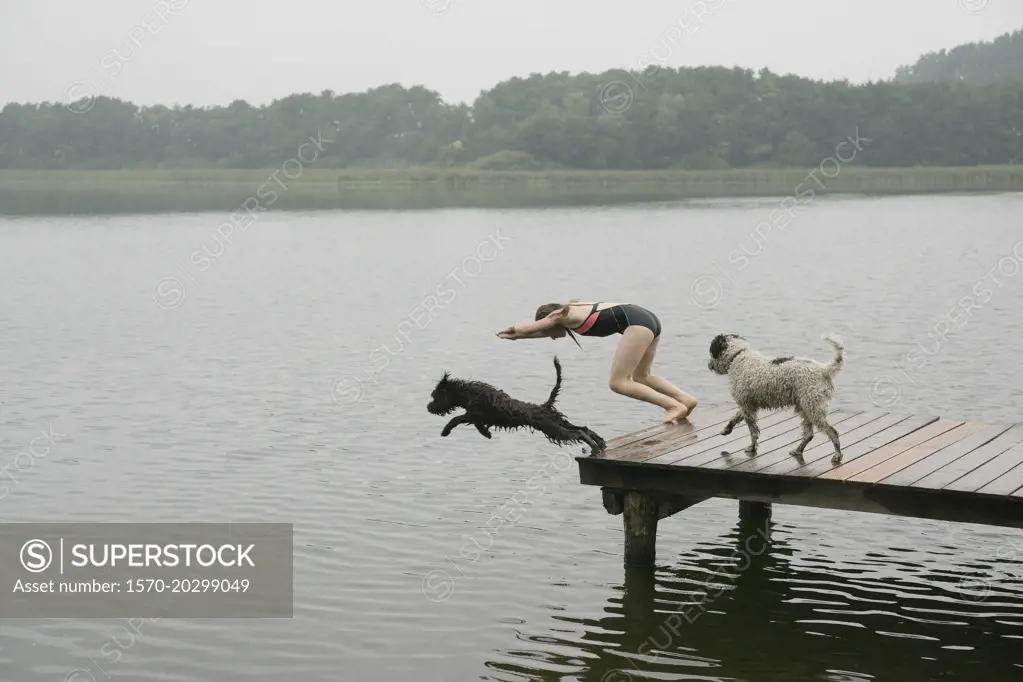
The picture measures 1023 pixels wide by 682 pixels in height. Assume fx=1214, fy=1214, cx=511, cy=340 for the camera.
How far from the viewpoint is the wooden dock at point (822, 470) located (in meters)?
8.79

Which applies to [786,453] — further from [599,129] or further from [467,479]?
[599,129]

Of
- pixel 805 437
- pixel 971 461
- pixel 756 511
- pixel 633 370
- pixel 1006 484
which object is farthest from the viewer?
pixel 756 511

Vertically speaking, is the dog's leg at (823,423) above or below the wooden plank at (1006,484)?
above

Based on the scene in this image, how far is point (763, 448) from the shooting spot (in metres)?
10.1

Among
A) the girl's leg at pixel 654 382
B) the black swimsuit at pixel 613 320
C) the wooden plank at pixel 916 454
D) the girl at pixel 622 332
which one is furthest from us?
the girl's leg at pixel 654 382

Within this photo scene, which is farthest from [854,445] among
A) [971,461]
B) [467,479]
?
[467,479]

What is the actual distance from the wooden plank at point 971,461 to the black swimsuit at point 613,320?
276 centimetres

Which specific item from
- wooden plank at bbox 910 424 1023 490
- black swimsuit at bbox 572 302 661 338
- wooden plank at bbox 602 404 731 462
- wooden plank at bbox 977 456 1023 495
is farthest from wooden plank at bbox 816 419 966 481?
black swimsuit at bbox 572 302 661 338

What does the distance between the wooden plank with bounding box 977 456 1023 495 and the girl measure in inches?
122

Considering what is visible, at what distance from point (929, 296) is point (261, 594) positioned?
22.9 m

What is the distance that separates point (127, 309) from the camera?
30.0 meters

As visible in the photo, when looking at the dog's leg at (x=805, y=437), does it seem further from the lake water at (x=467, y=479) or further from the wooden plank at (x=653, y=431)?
the wooden plank at (x=653, y=431)

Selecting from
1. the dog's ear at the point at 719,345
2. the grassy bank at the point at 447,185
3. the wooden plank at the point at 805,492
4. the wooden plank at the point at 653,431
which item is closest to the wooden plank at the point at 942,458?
the wooden plank at the point at 805,492

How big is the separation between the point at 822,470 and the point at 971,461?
1337 millimetres
